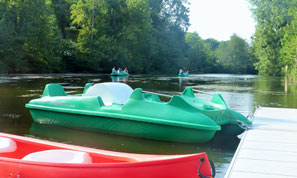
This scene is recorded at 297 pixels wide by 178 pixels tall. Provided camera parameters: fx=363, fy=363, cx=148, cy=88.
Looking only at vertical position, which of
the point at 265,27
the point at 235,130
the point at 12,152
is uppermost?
the point at 265,27

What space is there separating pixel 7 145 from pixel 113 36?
52288 millimetres

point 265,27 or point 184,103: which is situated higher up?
point 265,27

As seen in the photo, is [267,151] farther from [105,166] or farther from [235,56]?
[235,56]

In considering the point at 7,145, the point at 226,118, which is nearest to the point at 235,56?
the point at 226,118

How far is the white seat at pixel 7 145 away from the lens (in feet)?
15.4

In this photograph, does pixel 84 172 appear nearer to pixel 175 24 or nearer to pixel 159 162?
pixel 159 162

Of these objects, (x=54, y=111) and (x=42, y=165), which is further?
(x=54, y=111)

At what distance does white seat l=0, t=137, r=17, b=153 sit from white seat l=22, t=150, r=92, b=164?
0.53 m

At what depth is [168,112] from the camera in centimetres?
741

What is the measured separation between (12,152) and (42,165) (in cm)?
111

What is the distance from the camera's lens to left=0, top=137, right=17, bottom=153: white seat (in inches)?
184

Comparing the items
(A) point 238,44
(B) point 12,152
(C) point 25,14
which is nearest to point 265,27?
(C) point 25,14

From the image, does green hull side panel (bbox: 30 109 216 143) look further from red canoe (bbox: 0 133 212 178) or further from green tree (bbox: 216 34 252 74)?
green tree (bbox: 216 34 252 74)

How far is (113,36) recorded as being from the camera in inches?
2211
